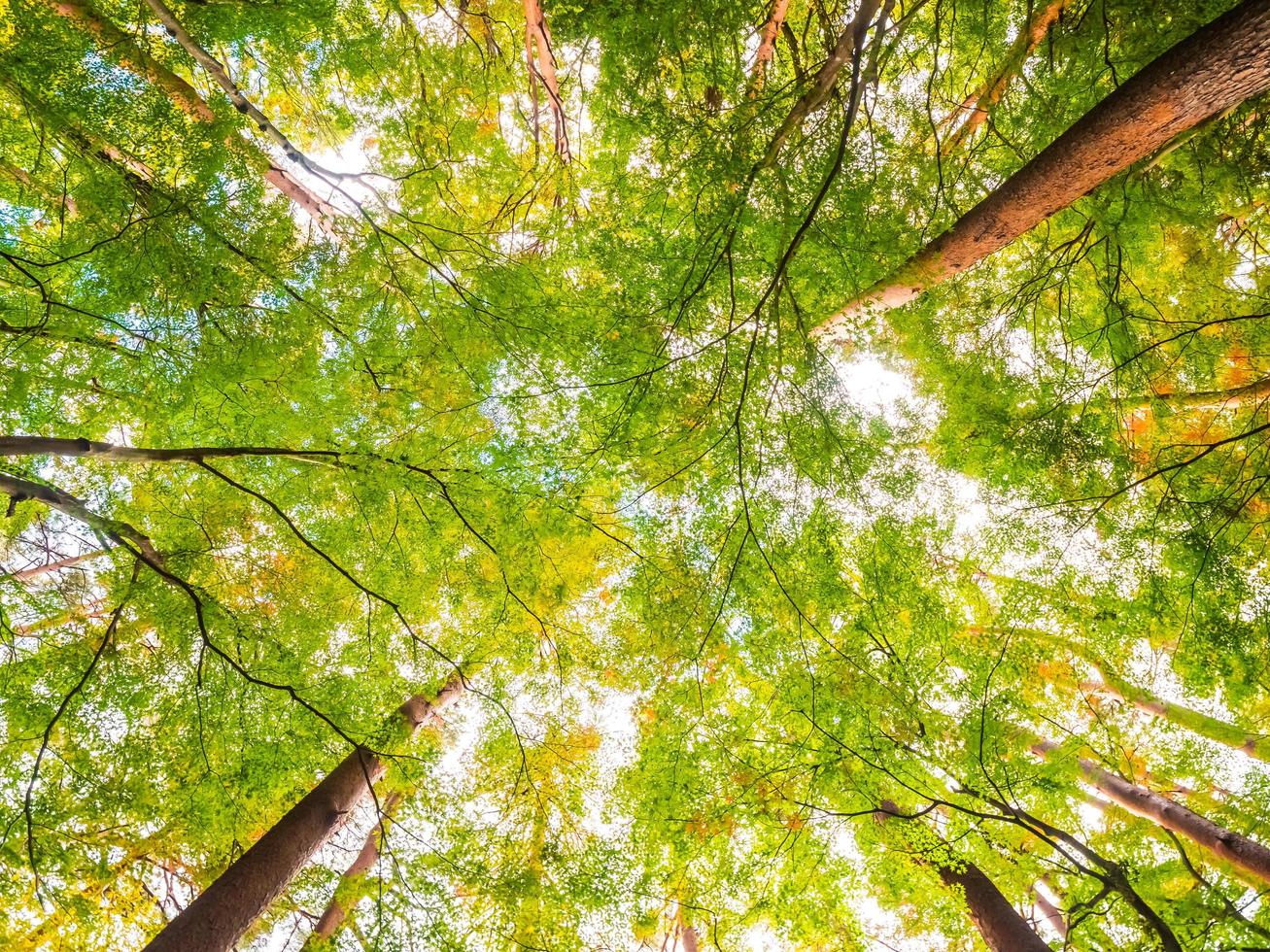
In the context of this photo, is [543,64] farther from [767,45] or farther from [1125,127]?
[1125,127]

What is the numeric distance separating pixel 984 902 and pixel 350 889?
13.2 feet

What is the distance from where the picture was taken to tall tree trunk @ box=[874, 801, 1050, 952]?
3.24 metres

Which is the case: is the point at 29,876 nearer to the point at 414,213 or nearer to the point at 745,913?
the point at 745,913

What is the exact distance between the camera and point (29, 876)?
3.01 meters

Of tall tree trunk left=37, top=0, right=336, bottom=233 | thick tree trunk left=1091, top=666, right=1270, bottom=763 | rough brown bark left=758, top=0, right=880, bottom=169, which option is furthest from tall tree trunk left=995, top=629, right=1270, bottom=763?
tall tree trunk left=37, top=0, right=336, bottom=233

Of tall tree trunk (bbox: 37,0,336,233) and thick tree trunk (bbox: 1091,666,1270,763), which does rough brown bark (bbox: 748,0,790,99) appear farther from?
thick tree trunk (bbox: 1091,666,1270,763)

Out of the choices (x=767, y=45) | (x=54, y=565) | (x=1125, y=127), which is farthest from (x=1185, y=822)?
(x=54, y=565)

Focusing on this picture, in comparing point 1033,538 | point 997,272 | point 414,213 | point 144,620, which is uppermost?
point 997,272

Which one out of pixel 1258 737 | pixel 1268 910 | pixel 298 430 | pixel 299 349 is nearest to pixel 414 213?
pixel 299 349

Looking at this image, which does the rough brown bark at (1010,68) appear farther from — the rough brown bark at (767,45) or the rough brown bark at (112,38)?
the rough brown bark at (112,38)

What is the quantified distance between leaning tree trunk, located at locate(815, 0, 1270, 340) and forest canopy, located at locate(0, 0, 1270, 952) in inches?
1.6

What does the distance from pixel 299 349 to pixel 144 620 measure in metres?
1.99

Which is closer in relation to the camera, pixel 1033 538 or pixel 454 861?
pixel 454 861

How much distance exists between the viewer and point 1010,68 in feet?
10.4
